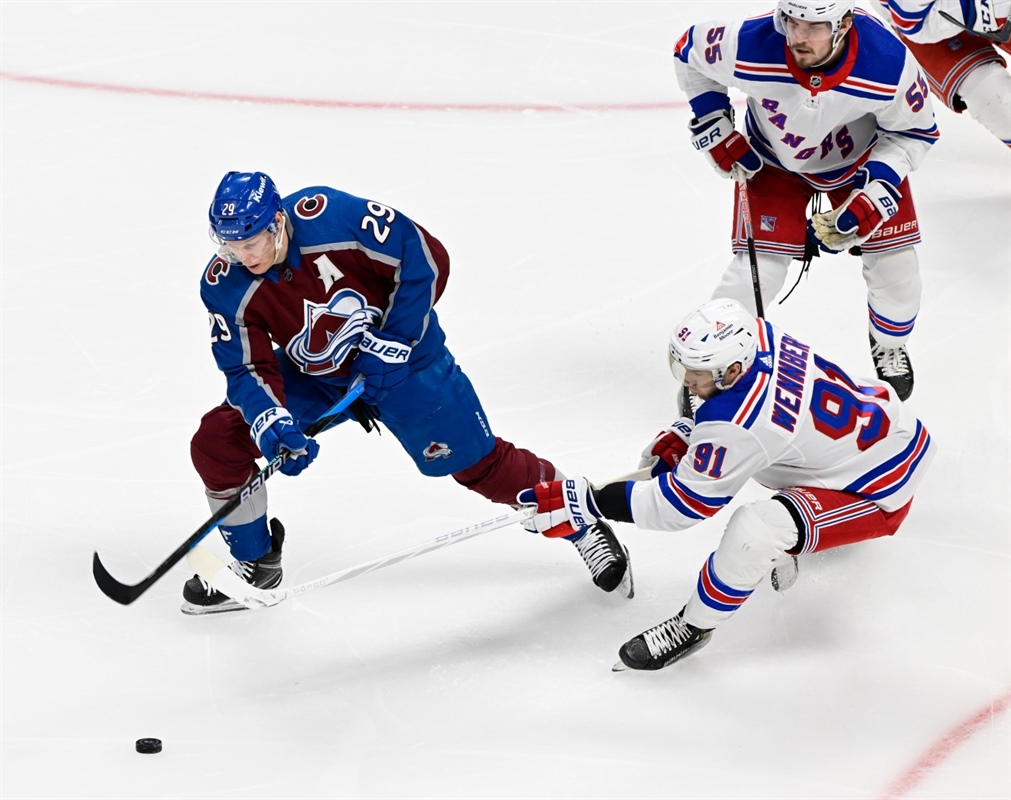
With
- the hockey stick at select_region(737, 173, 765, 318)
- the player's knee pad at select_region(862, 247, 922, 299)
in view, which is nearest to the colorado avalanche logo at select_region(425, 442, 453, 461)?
the hockey stick at select_region(737, 173, 765, 318)

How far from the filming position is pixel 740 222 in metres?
3.84

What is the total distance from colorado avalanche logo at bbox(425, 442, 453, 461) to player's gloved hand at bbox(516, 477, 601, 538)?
0.80 feet

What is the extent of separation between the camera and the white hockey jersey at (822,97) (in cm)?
339

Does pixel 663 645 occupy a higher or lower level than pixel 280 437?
lower

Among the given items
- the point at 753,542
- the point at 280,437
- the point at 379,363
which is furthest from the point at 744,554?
the point at 280,437

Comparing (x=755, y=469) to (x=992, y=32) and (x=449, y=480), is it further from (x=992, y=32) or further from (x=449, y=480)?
(x=992, y=32)

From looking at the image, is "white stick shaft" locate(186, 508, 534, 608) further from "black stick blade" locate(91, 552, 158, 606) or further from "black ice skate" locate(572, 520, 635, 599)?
"black ice skate" locate(572, 520, 635, 599)

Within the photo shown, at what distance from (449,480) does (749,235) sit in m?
1.02

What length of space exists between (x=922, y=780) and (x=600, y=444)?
4.58ft

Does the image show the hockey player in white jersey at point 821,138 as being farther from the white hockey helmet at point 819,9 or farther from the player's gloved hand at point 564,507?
the player's gloved hand at point 564,507

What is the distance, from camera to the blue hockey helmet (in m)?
2.83

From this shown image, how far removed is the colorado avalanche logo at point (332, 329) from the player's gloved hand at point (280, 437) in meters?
0.17

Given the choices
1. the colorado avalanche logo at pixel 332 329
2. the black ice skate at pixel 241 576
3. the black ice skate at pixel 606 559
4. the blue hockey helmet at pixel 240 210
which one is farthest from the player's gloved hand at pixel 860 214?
the black ice skate at pixel 241 576

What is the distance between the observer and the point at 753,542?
2920mm
